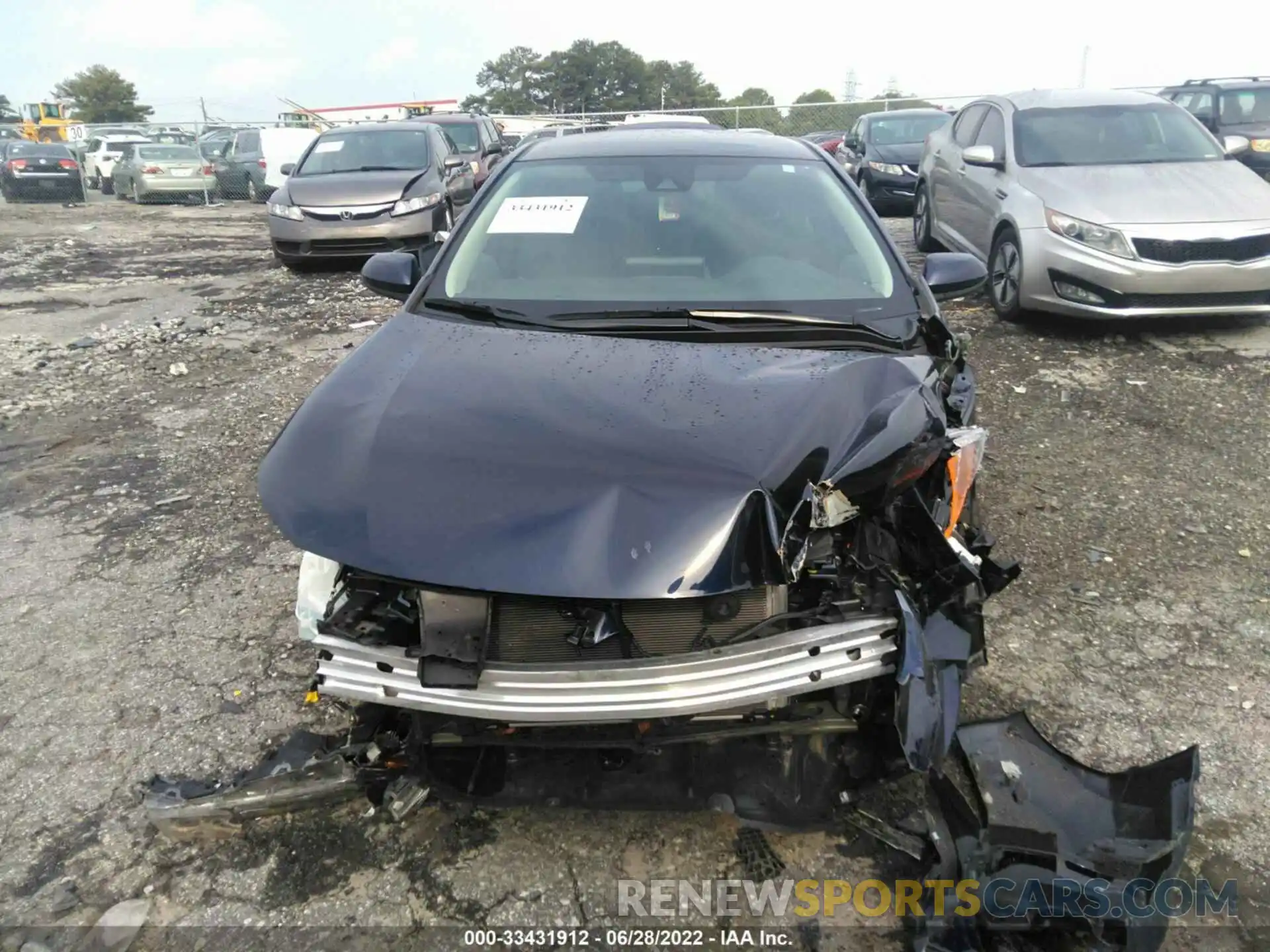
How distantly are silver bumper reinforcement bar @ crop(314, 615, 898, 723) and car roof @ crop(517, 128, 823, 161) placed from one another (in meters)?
2.34

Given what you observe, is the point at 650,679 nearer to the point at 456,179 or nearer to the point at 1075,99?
the point at 1075,99

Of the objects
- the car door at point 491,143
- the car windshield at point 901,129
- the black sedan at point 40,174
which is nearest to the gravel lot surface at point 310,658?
the car windshield at point 901,129

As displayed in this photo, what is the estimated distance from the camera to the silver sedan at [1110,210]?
6.17 metres

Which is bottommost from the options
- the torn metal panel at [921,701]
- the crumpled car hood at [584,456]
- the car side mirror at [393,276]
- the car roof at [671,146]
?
the torn metal panel at [921,701]

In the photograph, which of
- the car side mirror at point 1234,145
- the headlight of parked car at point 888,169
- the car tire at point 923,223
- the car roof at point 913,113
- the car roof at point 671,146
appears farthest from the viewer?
the car roof at point 913,113

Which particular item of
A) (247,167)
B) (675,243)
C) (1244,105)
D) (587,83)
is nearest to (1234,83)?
(1244,105)

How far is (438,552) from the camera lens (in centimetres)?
197

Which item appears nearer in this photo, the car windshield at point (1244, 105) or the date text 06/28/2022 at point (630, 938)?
the date text 06/28/2022 at point (630, 938)

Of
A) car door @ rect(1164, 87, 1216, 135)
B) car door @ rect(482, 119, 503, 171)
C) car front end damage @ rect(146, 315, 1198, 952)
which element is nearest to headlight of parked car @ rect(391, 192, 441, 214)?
car door @ rect(482, 119, 503, 171)

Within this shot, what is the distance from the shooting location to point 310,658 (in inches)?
128

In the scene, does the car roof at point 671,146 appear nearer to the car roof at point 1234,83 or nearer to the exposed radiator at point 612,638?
the exposed radiator at point 612,638

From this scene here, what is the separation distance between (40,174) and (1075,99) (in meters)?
22.3

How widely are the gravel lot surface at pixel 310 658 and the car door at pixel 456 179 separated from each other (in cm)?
428

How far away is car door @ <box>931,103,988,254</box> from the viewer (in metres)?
8.27
